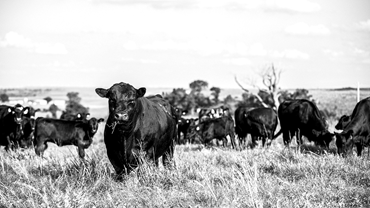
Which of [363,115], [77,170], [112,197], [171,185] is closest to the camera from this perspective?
[112,197]

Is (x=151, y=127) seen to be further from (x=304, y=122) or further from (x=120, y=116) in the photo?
(x=304, y=122)

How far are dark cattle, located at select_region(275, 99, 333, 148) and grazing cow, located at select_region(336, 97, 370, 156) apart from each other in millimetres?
1815

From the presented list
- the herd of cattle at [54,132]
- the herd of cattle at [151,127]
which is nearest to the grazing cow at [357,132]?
the herd of cattle at [151,127]

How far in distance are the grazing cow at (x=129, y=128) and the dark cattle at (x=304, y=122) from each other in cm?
723

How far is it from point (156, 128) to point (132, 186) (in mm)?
1599

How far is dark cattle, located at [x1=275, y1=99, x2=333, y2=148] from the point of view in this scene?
1549 centimetres

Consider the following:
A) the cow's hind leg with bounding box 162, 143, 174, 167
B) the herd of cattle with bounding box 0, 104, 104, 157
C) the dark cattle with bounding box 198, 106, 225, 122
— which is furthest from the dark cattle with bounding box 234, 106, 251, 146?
the cow's hind leg with bounding box 162, 143, 174, 167

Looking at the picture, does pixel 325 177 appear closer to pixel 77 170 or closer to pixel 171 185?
pixel 171 185

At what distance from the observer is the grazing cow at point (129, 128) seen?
7776 mm

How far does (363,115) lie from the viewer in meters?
12.9

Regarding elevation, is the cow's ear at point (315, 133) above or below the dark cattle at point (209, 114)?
above

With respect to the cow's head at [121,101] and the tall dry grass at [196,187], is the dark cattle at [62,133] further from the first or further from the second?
the cow's head at [121,101]

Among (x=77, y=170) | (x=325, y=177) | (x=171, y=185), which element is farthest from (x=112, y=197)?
(x=325, y=177)


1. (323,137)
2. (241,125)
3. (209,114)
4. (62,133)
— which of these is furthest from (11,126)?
(209,114)
